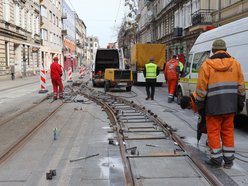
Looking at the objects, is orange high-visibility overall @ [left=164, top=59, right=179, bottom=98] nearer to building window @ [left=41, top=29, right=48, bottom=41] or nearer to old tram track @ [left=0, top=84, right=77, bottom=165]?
old tram track @ [left=0, top=84, right=77, bottom=165]

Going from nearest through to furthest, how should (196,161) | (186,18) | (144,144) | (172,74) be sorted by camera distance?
1. (196,161)
2. (144,144)
3. (172,74)
4. (186,18)

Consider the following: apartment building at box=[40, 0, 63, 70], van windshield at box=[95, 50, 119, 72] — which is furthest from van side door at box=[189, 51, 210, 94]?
apartment building at box=[40, 0, 63, 70]

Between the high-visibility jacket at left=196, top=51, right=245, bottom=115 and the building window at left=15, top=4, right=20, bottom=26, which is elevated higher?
the building window at left=15, top=4, right=20, bottom=26

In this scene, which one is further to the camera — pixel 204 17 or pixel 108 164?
pixel 204 17

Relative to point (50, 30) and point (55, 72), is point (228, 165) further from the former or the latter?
point (50, 30)

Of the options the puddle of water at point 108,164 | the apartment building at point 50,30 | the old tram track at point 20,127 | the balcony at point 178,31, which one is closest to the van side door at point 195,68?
the old tram track at point 20,127

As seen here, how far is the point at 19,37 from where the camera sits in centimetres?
3991

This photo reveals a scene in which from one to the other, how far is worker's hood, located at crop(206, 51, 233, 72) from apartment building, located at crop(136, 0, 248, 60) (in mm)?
10165

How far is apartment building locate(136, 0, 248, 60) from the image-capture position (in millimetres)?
25475

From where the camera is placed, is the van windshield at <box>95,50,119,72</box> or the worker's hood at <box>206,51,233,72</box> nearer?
the worker's hood at <box>206,51,233,72</box>

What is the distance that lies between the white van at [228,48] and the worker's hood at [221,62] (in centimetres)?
284

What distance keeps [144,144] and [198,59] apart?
210 inches

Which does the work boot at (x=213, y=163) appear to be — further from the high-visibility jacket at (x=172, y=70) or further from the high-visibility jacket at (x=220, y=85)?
the high-visibility jacket at (x=172, y=70)

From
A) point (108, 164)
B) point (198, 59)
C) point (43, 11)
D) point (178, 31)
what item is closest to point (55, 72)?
point (198, 59)
